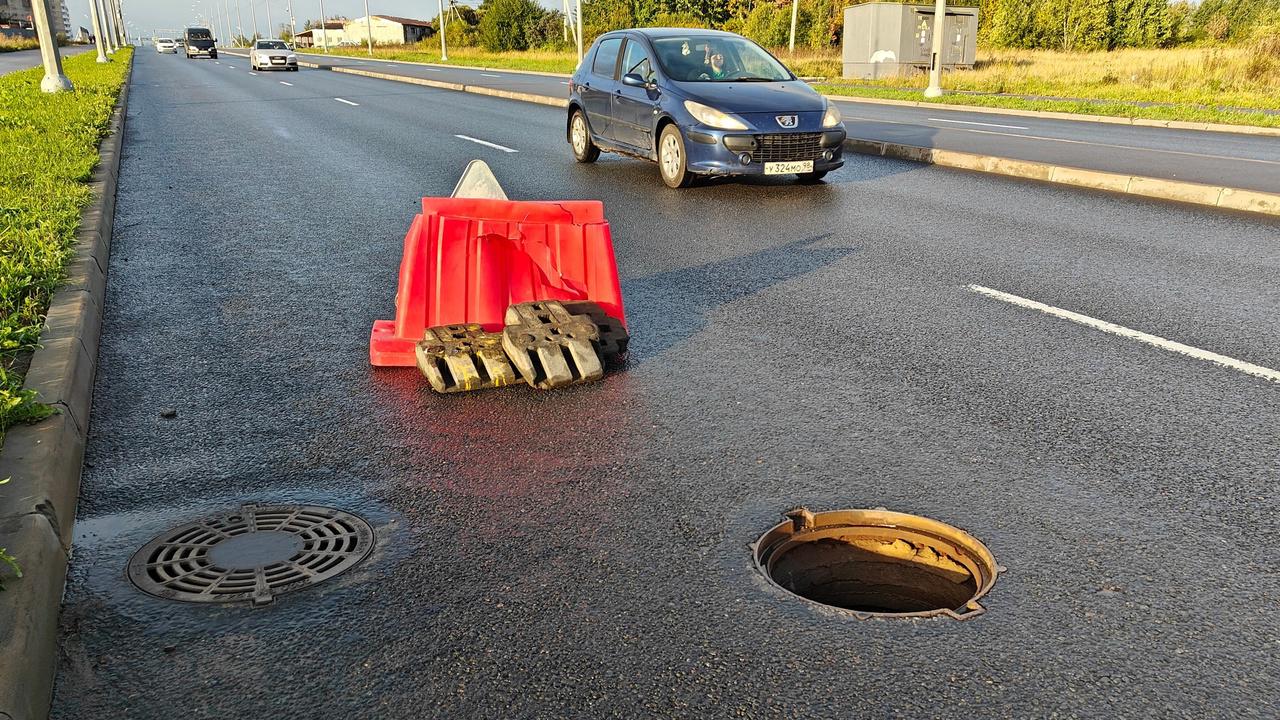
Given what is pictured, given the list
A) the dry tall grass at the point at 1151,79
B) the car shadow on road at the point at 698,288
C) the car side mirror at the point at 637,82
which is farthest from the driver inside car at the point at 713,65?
the dry tall grass at the point at 1151,79

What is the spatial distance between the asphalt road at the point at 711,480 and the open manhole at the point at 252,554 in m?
0.08

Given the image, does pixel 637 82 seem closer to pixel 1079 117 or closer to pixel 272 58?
pixel 1079 117

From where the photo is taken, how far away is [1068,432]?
13.6 ft

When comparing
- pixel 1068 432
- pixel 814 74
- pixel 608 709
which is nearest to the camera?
pixel 608 709

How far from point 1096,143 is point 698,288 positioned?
11144mm

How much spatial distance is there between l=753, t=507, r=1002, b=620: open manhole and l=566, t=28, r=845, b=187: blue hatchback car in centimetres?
761

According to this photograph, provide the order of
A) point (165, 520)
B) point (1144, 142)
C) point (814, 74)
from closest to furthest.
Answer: point (165, 520), point (1144, 142), point (814, 74)

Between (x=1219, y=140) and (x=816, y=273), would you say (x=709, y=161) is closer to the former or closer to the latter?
(x=816, y=273)

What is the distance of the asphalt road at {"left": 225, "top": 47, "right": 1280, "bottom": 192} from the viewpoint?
1184cm

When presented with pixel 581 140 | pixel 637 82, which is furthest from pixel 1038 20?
pixel 637 82

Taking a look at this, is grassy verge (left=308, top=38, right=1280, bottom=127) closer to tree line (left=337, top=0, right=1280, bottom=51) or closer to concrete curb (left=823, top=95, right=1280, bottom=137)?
concrete curb (left=823, top=95, right=1280, bottom=137)

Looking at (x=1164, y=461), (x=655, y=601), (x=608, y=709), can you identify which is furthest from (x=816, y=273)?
(x=608, y=709)

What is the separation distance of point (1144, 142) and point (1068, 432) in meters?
13.4

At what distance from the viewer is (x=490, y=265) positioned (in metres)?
5.24
